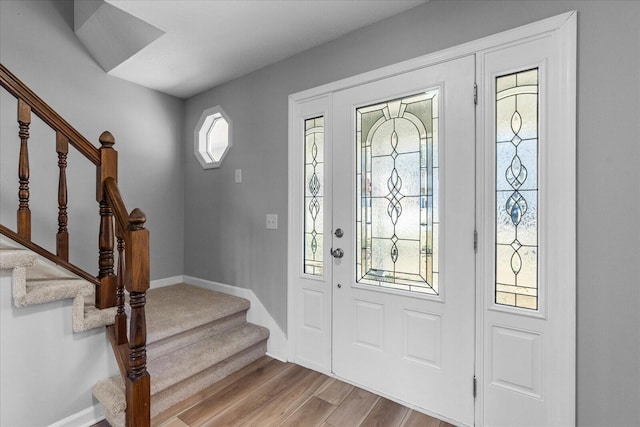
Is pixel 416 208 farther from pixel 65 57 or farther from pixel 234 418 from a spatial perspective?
pixel 65 57

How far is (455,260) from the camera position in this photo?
1.73m

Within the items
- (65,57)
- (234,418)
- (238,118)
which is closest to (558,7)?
(238,118)

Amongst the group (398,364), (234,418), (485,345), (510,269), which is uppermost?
(510,269)

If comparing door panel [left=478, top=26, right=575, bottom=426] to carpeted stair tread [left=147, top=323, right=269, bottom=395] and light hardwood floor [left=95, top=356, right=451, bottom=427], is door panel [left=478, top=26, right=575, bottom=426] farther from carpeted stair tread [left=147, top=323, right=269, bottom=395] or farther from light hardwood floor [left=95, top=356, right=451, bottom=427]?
carpeted stair tread [left=147, top=323, right=269, bottom=395]

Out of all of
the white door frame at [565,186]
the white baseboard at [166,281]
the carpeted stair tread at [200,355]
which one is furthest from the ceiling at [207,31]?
the carpeted stair tread at [200,355]

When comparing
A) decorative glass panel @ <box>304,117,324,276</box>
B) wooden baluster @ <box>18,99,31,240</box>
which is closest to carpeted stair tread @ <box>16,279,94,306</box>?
wooden baluster @ <box>18,99,31,240</box>

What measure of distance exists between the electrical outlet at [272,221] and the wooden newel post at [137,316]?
1.21 m

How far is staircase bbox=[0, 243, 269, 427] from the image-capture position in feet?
4.99

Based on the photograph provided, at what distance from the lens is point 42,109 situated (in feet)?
5.24

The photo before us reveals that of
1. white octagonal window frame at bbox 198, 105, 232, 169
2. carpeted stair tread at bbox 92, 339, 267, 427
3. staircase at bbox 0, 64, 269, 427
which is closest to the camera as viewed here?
staircase at bbox 0, 64, 269, 427

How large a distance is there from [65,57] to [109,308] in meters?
2.12

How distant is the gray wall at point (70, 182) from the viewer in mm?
1522

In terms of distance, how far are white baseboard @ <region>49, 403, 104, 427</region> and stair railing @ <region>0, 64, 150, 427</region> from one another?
1.25 ft
